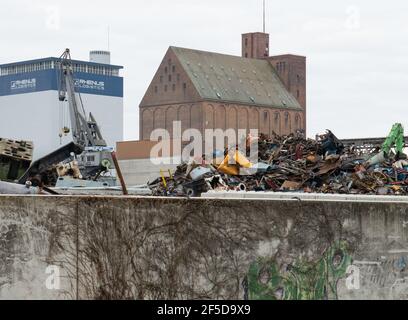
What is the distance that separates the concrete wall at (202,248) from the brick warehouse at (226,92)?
13160cm

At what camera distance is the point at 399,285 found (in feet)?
43.5

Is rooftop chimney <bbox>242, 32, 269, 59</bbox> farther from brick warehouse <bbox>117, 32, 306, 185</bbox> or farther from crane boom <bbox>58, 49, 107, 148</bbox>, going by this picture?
crane boom <bbox>58, 49, 107, 148</bbox>

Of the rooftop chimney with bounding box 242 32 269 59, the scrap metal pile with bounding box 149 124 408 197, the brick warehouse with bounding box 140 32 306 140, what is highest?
the rooftop chimney with bounding box 242 32 269 59

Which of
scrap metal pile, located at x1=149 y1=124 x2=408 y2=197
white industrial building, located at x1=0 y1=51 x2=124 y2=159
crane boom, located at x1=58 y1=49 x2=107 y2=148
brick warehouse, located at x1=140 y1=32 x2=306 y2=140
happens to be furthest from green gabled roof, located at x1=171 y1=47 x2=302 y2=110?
scrap metal pile, located at x1=149 y1=124 x2=408 y2=197

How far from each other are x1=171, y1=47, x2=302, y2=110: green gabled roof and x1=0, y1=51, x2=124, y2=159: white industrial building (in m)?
29.6

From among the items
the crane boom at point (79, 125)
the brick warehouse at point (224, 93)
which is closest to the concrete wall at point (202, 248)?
the crane boom at point (79, 125)

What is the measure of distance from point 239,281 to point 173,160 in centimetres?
7709

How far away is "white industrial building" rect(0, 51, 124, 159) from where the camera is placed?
173 meters

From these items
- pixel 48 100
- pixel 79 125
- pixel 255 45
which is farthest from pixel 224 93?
pixel 79 125

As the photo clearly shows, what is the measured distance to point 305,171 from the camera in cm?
3152

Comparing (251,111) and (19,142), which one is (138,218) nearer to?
(19,142)

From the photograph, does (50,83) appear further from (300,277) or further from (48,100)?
(300,277)

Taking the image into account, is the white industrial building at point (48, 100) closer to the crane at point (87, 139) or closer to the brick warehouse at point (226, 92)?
the brick warehouse at point (226, 92)
